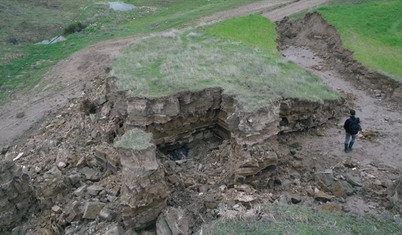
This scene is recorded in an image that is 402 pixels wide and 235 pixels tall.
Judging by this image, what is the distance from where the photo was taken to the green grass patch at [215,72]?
15.3m

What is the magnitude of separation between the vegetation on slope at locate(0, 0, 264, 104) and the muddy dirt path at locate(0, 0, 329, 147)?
1.20 m

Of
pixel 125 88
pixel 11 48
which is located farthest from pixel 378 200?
pixel 11 48

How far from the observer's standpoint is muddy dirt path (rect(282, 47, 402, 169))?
14.6 metres

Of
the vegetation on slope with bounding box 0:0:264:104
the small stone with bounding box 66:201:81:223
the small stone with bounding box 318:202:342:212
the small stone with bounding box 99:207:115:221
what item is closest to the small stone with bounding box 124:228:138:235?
the small stone with bounding box 99:207:115:221

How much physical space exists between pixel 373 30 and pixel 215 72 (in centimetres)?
1322

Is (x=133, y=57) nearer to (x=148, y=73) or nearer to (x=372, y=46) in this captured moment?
(x=148, y=73)

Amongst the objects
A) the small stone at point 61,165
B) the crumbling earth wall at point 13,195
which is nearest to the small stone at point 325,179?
the small stone at point 61,165

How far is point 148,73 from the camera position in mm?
17141

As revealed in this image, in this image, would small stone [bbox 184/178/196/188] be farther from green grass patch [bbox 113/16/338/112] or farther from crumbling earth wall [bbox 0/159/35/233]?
crumbling earth wall [bbox 0/159/35/233]

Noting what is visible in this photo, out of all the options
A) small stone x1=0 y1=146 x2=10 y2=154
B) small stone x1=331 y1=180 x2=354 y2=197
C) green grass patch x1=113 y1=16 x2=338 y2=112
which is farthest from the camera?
small stone x1=0 y1=146 x2=10 y2=154

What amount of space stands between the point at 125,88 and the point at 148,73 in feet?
5.79

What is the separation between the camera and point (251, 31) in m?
25.0

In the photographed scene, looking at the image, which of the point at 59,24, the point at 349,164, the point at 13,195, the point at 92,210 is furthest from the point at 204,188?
the point at 59,24

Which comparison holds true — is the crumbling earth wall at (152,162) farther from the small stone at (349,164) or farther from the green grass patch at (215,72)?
the small stone at (349,164)
